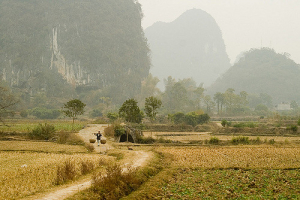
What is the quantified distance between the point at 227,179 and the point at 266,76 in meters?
130

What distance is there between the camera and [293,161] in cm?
1313

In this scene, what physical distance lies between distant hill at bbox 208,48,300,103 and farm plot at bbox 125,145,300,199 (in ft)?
383

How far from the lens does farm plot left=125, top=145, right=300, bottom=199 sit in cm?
779

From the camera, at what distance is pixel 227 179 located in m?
9.63

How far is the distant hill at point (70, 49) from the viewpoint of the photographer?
329 ft

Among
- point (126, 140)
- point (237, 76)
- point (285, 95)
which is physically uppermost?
point (237, 76)

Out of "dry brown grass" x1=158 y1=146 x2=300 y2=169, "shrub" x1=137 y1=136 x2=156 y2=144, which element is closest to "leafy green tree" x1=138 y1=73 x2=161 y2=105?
"shrub" x1=137 y1=136 x2=156 y2=144

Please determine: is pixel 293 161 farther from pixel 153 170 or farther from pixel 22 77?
pixel 22 77

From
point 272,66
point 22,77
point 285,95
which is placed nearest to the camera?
point 22,77

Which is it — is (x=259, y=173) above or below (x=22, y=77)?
below

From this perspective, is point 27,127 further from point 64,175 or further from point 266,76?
point 266,76

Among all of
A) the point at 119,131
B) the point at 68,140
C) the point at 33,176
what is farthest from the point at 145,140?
the point at 33,176

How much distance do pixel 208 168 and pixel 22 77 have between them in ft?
339

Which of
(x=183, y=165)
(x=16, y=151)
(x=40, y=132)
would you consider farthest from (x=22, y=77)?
(x=183, y=165)
